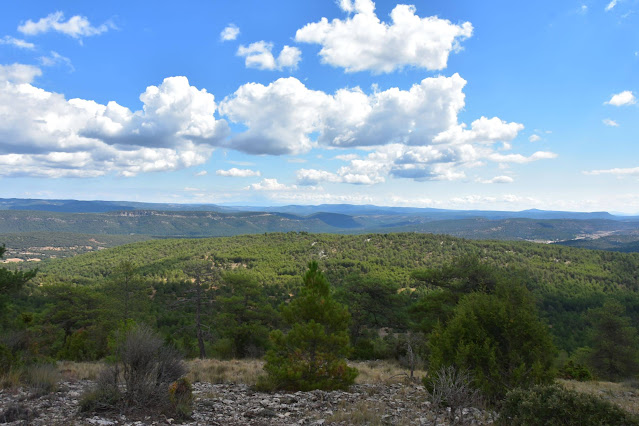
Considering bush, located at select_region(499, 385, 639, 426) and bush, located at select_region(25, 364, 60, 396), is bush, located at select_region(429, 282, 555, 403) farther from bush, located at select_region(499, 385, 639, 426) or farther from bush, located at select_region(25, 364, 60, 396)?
bush, located at select_region(25, 364, 60, 396)

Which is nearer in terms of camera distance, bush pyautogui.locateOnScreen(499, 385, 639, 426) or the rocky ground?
bush pyautogui.locateOnScreen(499, 385, 639, 426)

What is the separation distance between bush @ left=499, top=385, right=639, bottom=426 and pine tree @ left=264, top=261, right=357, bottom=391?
→ 6041 millimetres

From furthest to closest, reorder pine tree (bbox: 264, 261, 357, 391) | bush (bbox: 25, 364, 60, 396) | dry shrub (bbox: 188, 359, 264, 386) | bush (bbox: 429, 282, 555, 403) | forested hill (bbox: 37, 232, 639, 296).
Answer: forested hill (bbox: 37, 232, 639, 296) < dry shrub (bbox: 188, 359, 264, 386) < pine tree (bbox: 264, 261, 357, 391) < bush (bbox: 25, 364, 60, 396) < bush (bbox: 429, 282, 555, 403)

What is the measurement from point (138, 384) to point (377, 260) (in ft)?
272

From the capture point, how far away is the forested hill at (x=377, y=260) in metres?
72.9

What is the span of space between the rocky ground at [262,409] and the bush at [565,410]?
5.07 feet

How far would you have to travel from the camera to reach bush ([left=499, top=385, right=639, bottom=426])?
484cm

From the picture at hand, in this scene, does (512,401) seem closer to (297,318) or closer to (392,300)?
(297,318)

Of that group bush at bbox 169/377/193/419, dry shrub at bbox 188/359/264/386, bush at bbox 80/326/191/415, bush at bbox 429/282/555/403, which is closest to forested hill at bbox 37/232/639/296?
dry shrub at bbox 188/359/264/386

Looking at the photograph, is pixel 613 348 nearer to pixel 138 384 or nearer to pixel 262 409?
pixel 262 409

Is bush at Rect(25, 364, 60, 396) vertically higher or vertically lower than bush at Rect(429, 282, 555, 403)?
lower

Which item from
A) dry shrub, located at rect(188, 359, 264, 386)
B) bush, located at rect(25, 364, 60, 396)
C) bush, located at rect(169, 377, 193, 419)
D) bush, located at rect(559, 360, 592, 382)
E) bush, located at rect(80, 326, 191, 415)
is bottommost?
bush, located at rect(559, 360, 592, 382)

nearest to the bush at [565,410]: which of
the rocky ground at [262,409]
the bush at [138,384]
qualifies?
the rocky ground at [262,409]

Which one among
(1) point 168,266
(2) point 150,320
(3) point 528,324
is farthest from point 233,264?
(3) point 528,324
